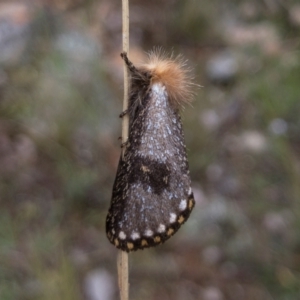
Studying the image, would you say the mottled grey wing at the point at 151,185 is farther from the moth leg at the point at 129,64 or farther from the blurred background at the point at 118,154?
the blurred background at the point at 118,154

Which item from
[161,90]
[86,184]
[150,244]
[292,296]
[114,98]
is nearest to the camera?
[150,244]

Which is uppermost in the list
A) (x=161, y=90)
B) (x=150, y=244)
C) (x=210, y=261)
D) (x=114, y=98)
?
(x=114, y=98)

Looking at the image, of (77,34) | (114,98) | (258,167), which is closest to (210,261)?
(258,167)

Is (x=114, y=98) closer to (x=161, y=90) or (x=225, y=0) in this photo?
(x=225, y=0)

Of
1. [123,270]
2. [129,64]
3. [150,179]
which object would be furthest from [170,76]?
[123,270]

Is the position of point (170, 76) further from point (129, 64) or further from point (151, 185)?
point (151, 185)

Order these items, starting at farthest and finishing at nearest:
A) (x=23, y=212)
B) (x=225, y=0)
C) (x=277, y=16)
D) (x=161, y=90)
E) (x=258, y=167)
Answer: (x=225, y=0)
(x=277, y=16)
(x=258, y=167)
(x=23, y=212)
(x=161, y=90)

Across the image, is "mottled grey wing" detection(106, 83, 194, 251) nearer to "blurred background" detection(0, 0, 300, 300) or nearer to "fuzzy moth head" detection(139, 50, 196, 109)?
"fuzzy moth head" detection(139, 50, 196, 109)

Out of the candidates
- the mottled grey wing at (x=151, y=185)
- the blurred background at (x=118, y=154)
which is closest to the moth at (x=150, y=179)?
the mottled grey wing at (x=151, y=185)
